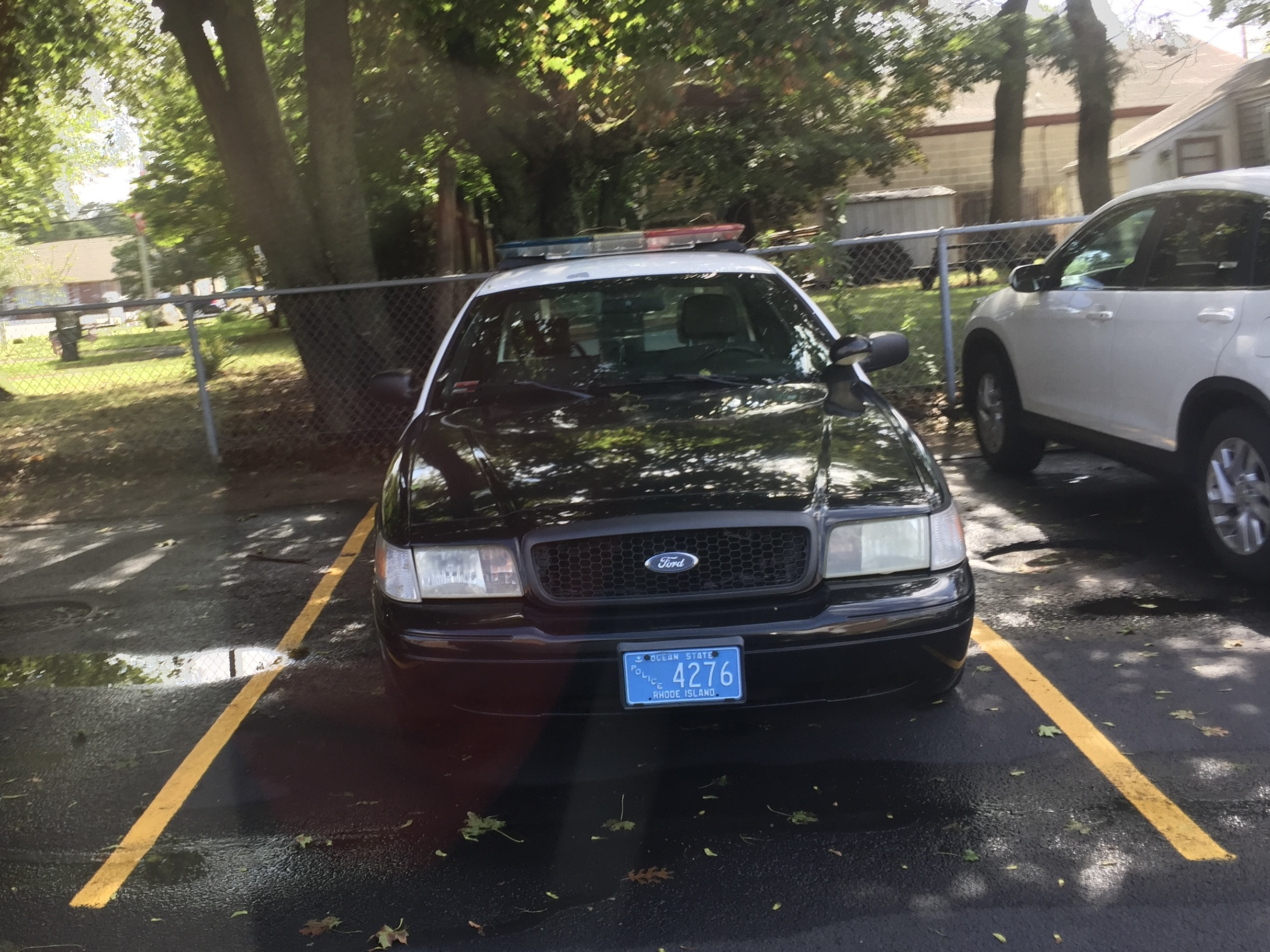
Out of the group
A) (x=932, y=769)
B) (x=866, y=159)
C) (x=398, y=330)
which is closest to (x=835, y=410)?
(x=932, y=769)

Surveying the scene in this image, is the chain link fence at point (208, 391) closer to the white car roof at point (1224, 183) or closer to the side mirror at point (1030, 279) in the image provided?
the side mirror at point (1030, 279)

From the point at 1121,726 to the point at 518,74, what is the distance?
11262 mm

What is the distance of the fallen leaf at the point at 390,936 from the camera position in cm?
308

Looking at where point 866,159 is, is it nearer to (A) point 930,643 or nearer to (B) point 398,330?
(B) point 398,330

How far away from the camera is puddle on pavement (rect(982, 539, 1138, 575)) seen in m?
5.91

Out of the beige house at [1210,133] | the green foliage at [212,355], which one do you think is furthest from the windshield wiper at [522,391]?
the beige house at [1210,133]

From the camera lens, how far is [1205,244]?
216 inches

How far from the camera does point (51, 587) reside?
708 centimetres

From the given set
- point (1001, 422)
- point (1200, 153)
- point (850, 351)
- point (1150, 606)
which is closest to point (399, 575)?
point (850, 351)

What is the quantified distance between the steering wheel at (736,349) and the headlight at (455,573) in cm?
171

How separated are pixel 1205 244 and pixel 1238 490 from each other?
110cm

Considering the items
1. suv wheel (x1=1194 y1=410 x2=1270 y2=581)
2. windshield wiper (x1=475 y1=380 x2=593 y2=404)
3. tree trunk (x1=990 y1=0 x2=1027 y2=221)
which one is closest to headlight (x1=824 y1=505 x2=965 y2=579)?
windshield wiper (x1=475 y1=380 x2=593 y2=404)

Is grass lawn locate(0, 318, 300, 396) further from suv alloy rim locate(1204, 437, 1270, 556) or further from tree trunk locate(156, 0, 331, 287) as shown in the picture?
suv alloy rim locate(1204, 437, 1270, 556)

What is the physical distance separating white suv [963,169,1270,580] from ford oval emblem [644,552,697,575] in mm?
2766
